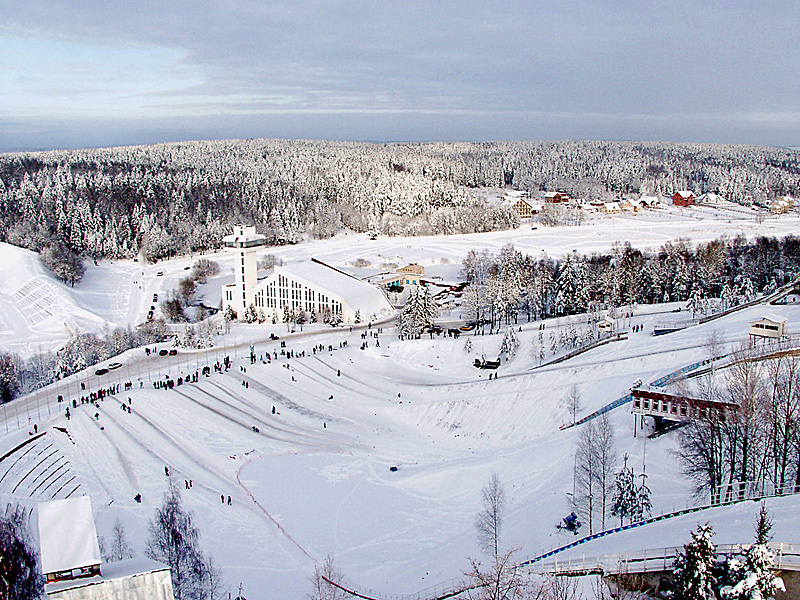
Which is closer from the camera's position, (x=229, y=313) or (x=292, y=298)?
(x=292, y=298)

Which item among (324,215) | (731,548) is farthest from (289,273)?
(324,215)

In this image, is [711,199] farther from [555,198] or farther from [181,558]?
[181,558]

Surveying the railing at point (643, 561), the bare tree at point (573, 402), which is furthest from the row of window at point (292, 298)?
the railing at point (643, 561)

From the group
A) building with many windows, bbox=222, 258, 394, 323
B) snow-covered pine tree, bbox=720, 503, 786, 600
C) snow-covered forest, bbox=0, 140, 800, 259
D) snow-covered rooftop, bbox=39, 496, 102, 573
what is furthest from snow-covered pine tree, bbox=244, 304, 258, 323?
snow-covered pine tree, bbox=720, 503, 786, 600

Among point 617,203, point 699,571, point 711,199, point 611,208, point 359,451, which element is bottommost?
point 359,451

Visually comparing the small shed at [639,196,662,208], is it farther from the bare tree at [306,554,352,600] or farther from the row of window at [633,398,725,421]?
the bare tree at [306,554,352,600]

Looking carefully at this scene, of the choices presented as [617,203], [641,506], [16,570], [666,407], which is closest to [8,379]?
[16,570]

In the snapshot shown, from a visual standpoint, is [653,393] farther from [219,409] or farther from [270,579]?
[219,409]
